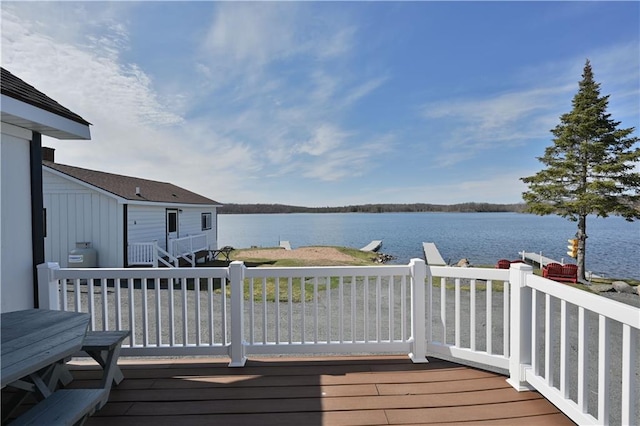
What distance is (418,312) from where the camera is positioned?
2.78 m

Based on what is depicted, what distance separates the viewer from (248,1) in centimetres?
552

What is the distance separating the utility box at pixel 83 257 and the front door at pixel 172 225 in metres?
2.76

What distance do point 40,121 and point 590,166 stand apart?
53.3 ft

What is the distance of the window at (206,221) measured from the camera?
15258mm

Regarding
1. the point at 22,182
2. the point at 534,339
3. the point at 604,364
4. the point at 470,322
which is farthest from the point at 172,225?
the point at 604,364

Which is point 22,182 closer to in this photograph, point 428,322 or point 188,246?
point 428,322

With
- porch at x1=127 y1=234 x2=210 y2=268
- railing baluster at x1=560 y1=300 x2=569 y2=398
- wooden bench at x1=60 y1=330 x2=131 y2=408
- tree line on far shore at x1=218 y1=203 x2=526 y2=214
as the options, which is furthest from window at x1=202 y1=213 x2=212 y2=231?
tree line on far shore at x1=218 y1=203 x2=526 y2=214

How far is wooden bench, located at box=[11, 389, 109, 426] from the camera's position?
54.4 inches

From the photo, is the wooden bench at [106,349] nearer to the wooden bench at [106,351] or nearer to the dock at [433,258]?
the wooden bench at [106,351]

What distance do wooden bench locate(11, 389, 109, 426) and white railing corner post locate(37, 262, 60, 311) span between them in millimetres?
1530

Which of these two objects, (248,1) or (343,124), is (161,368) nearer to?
(248,1)

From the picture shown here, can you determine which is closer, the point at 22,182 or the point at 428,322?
the point at 22,182

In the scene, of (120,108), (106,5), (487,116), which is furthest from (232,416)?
(487,116)

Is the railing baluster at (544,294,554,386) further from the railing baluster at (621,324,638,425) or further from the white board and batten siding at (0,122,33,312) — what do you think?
the white board and batten siding at (0,122,33,312)
